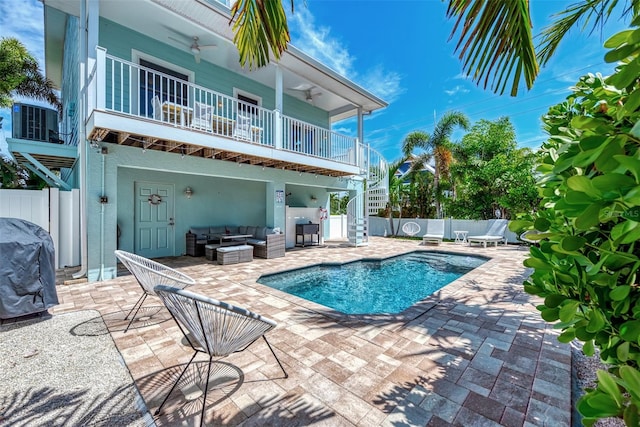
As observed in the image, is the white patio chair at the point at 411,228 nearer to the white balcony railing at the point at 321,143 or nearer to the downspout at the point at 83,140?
the white balcony railing at the point at 321,143

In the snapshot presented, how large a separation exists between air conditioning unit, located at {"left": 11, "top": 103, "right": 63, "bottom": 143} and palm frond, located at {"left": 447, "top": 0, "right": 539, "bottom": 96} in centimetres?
1070

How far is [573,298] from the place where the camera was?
3.63ft

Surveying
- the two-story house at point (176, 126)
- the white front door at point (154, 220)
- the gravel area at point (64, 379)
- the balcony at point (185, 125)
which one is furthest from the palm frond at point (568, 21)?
the white front door at point (154, 220)

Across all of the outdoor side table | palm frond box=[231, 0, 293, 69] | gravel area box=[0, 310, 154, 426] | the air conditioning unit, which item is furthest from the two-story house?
the outdoor side table

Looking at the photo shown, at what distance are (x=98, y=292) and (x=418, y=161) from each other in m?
17.2

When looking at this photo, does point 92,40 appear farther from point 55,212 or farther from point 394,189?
point 394,189

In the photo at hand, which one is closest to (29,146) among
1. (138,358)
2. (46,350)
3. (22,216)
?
(22,216)

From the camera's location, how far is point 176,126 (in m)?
6.41

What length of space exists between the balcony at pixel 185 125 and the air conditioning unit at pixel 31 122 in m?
2.12

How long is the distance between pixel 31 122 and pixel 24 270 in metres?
6.73

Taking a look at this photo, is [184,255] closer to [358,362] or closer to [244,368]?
[244,368]

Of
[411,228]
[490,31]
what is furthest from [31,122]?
[411,228]

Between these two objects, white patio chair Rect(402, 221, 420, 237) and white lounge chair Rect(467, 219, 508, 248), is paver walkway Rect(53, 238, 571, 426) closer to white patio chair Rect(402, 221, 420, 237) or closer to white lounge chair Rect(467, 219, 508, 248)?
white lounge chair Rect(467, 219, 508, 248)

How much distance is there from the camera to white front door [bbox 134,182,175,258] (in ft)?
30.1
